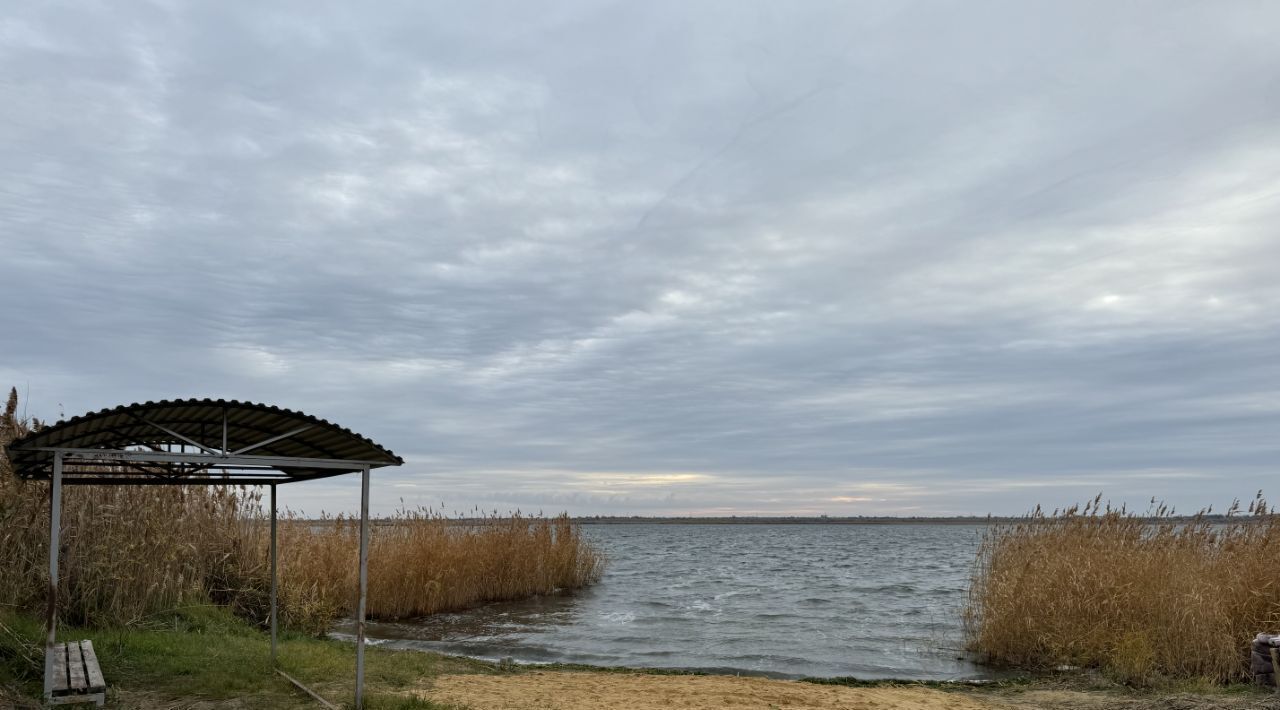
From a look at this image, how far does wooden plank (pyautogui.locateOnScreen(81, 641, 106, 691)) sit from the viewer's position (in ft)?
28.4

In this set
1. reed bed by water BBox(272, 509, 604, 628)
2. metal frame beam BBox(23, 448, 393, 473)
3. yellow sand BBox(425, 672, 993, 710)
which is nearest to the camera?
metal frame beam BBox(23, 448, 393, 473)

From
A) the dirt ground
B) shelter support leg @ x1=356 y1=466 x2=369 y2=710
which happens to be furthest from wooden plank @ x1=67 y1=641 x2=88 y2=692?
the dirt ground

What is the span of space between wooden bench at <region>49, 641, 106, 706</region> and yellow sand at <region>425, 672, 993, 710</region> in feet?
10.9

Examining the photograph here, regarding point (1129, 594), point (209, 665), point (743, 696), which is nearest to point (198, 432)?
point (209, 665)

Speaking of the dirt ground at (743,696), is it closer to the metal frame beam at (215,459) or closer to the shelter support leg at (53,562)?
the metal frame beam at (215,459)

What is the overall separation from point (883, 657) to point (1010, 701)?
4.84 meters

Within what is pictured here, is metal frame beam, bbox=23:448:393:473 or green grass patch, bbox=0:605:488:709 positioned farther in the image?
green grass patch, bbox=0:605:488:709

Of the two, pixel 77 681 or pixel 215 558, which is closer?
pixel 77 681

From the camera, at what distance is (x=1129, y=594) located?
13648mm

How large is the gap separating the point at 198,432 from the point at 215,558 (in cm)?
748

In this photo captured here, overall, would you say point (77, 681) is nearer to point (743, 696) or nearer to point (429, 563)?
point (743, 696)

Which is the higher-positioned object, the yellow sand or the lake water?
the yellow sand

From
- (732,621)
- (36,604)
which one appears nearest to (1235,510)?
(732,621)

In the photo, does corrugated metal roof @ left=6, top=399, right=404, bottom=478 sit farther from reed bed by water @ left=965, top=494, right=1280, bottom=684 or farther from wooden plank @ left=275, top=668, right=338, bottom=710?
reed bed by water @ left=965, top=494, right=1280, bottom=684
